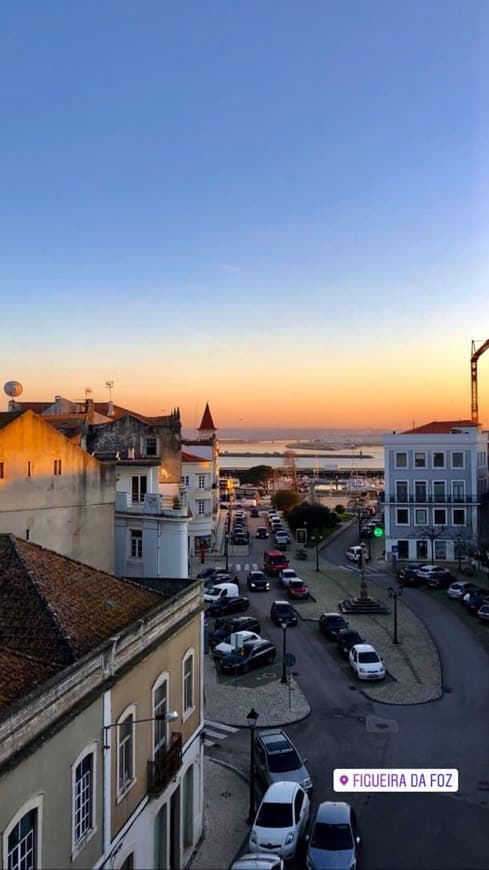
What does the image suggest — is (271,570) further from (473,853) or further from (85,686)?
(85,686)

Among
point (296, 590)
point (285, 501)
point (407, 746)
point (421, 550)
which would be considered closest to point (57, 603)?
point (407, 746)

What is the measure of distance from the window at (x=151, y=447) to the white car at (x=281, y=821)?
19.5 m

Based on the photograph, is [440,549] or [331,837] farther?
[440,549]

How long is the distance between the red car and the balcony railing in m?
23.5

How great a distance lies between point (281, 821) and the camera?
13.1m

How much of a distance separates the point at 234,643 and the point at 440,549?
25972mm

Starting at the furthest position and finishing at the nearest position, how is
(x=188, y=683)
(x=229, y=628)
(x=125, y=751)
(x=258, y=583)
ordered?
1. (x=258, y=583)
2. (x=229, y=628)
3. (x=188, y=683)
4. (x=125, y=751)

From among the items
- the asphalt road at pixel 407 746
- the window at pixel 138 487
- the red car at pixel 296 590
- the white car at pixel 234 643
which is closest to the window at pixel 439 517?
the red car at pixel 296 590

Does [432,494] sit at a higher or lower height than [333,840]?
higher

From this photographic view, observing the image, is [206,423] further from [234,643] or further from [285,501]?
[234,643]

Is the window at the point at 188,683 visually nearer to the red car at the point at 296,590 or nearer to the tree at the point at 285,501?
the red car at the point at 296,590

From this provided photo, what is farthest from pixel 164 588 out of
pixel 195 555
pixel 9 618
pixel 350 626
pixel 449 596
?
pixel 195 555

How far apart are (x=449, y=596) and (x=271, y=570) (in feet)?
39.5

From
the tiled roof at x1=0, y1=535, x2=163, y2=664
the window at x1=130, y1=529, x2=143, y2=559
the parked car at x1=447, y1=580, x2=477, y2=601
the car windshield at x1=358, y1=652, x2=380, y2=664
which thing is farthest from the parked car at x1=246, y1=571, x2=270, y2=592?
the tiled roof at x1=0, y1=535, x2=163, y2=664
